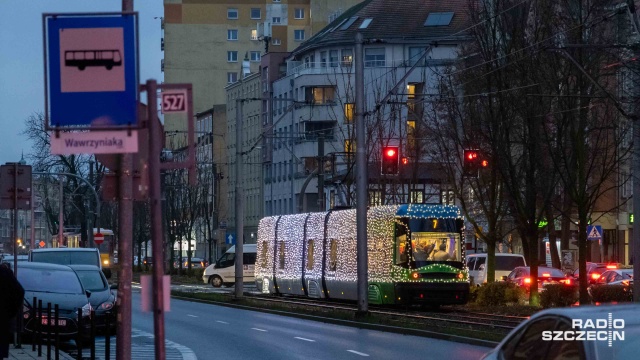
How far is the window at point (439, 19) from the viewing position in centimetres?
10250

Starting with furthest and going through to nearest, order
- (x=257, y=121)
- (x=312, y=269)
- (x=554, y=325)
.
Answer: (x=257, y=121) < (x=312, y=269) < (x=554, y=325)

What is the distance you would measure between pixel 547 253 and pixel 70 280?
176ft

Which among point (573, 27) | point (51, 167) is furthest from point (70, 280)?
point (51, 167)

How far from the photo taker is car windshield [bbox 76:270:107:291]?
3148 centimetres

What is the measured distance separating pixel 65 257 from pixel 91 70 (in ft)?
102

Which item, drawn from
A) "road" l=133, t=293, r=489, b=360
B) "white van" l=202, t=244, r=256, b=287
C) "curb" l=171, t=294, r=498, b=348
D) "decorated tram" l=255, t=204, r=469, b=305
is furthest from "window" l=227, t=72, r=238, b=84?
"road" l=133, t=293, r=489, b=360

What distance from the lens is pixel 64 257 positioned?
4000 centimetres

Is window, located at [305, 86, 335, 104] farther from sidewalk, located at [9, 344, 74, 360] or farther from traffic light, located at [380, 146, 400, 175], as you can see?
sidewalk, located at [9, 344, 74, 360]

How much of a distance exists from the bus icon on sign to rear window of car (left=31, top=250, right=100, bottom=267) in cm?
3047

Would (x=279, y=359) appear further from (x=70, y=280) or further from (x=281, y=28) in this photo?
(x=281, y=28)

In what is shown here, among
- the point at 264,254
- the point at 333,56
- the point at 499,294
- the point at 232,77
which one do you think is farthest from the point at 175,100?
the point at 232,77

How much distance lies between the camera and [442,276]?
141 ft

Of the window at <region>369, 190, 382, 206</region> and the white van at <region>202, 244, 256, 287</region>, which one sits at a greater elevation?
the window at <region>369, 190, 382, 206</region>

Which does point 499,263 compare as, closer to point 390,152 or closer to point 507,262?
point 507,262
